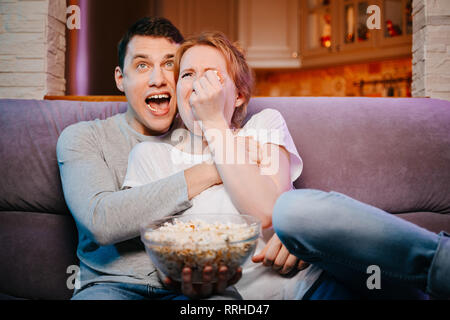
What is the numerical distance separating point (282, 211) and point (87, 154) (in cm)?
62

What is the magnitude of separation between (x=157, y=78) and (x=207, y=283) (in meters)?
0.76

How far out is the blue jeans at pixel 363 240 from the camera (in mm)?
688

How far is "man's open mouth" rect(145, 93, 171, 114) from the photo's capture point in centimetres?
122

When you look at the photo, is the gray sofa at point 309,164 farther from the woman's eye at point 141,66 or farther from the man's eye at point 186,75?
the man's eye at point 186,75

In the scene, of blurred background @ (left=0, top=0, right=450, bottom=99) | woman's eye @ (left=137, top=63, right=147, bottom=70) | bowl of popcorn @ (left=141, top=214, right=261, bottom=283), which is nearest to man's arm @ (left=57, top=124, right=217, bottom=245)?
bowl of popcorn @ (left=141, top=214, right=261, bottom=283)

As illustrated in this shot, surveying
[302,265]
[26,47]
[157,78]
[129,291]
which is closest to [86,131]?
[157,78]

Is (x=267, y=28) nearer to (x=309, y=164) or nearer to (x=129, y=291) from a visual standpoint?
(x=309, y=164)

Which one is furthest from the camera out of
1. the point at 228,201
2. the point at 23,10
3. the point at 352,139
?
the point at 23,10

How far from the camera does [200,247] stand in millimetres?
654

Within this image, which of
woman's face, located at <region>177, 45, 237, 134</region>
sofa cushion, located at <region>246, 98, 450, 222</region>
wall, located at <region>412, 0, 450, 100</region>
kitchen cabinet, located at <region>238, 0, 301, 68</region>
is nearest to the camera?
woman's face, located at <region>177, 45, 237, 134</region>

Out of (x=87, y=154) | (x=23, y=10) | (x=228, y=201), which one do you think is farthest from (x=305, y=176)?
(x=23, y=10)

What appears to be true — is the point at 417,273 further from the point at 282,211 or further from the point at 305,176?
the point at 305,176

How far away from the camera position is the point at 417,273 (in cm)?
70

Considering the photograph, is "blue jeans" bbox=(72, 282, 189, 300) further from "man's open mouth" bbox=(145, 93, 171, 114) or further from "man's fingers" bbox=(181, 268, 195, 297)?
"man's open mouth" bbox=(145, 93, 171, 114)
